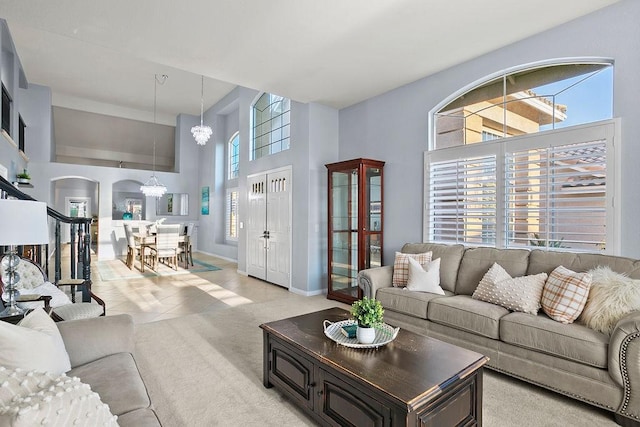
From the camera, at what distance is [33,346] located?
4.40 feet

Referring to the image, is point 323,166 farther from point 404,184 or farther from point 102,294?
point 102,294

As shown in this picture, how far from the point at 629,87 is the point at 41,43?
912 centimetres

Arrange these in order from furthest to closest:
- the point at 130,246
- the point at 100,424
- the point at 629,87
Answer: the point at 130,246
the point at 629,87
the point at 100,424

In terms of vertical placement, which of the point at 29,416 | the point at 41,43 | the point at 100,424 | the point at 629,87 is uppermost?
the point at 41,43

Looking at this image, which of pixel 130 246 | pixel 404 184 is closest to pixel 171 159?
pixel 130 246

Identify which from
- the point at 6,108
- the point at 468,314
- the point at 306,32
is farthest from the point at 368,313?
the point at 6,108

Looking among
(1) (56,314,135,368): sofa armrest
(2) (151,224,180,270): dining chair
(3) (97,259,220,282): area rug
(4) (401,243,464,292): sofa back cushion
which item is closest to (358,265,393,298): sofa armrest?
(4) (401,243,464,292): sofa back cushion

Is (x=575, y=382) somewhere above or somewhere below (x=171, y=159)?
below

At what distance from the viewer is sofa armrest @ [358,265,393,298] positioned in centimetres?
369

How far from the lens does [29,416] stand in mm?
845

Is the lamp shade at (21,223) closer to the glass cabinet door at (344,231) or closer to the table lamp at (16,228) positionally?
the table lamp at (16,228)

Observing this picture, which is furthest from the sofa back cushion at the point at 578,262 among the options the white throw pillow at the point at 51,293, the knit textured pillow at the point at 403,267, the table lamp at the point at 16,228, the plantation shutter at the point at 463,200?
the white throw pillow at the point at 51,293

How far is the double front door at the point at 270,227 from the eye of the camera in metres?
5.78

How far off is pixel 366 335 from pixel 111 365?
142 cm
